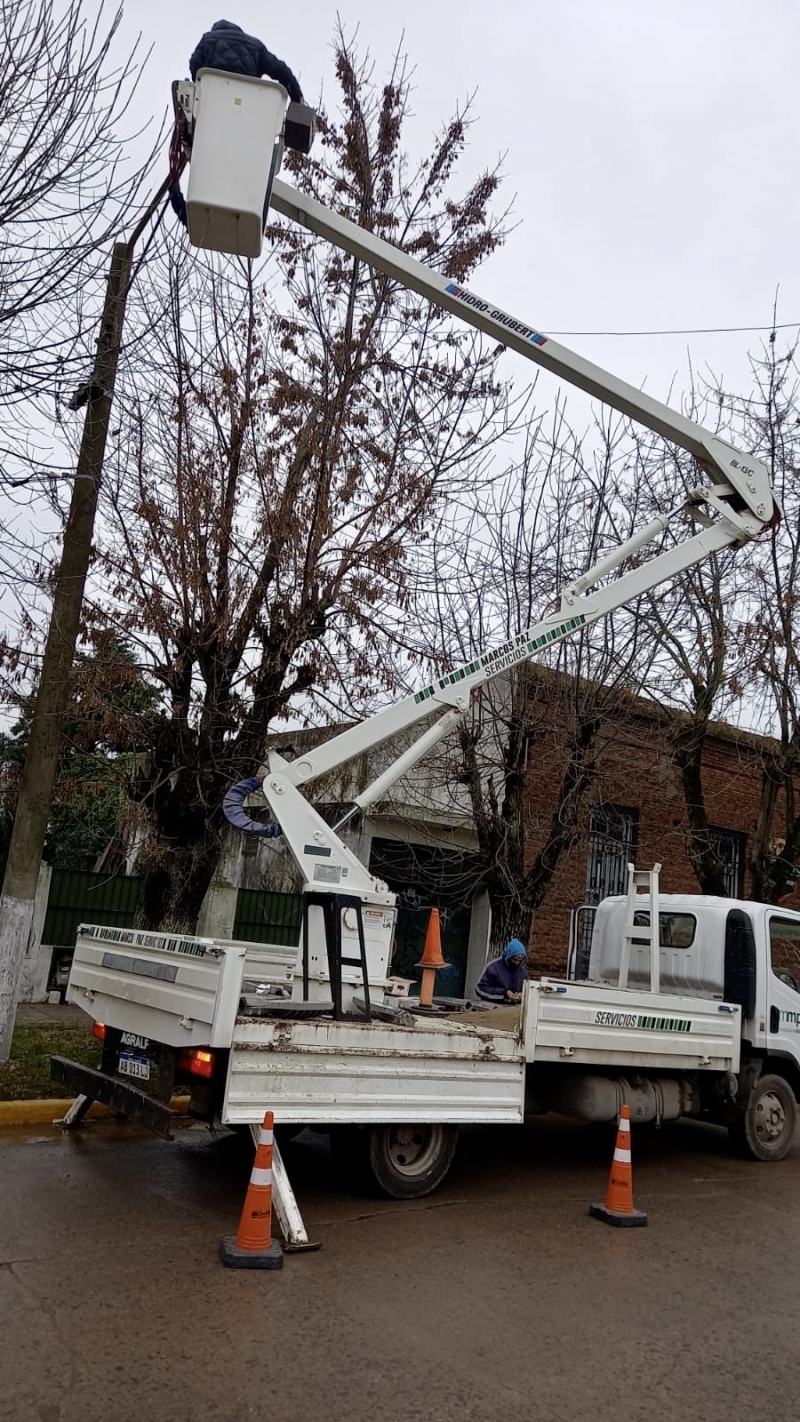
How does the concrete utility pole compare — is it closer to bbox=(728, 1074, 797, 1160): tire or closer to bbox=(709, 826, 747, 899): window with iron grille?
bbox=(728, 1074, 797, 1160): tire

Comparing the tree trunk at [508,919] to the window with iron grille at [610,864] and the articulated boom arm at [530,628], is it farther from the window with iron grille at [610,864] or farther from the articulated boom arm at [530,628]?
the window with iron grille at [610,864]

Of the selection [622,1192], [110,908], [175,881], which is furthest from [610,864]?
[622,1192]

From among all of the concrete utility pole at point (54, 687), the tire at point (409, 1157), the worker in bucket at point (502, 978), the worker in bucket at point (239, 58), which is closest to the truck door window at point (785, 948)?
the worker in bucket at point (502, 978)

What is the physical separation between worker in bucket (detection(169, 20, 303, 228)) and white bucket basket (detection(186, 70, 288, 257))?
18 centimetres

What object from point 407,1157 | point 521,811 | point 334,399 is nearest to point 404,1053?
point 407,1157

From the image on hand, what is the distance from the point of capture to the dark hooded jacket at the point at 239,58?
294 inches

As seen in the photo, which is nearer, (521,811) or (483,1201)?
(483,1201)

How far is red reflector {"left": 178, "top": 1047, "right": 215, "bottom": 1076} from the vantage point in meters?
5.84

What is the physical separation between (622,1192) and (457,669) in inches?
150

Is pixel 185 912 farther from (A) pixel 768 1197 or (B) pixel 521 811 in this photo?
(A) pixel 768 1197

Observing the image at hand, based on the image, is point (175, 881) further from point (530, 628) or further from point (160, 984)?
point (530, 628)

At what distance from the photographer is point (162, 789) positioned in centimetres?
1041

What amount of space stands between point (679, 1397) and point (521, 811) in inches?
317

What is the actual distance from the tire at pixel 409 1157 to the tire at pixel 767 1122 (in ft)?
11.4
